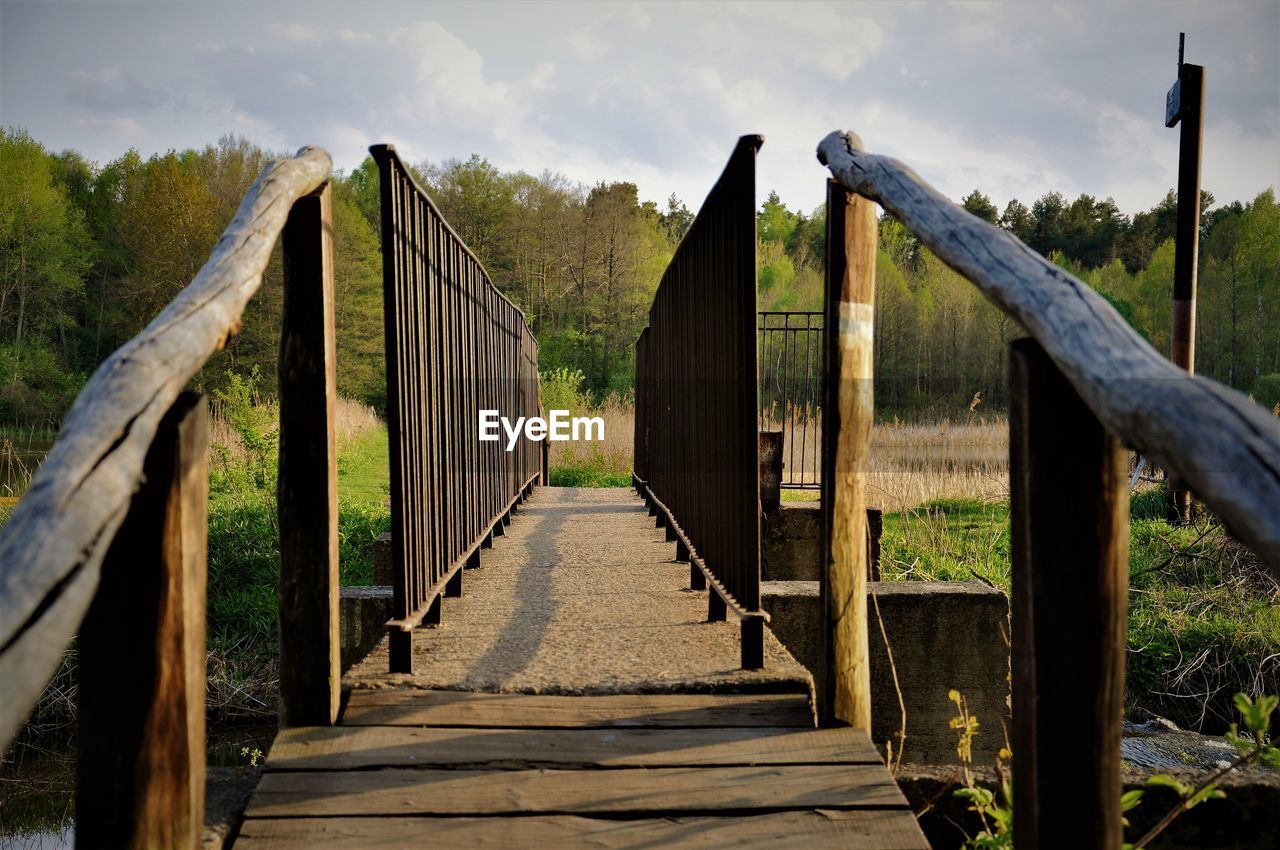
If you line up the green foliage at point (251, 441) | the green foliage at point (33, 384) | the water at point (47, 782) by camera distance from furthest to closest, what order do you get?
the green foliage at point (33, 384) → the green foliage at point (251, 441) → the water at point (47, 782)

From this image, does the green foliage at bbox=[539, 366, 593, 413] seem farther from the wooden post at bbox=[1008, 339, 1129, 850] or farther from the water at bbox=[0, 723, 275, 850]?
the wooden post at bbox=[1008, 339, 1129, 850]

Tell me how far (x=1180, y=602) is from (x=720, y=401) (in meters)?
5.68

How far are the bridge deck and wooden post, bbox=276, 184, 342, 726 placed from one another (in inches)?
4.7

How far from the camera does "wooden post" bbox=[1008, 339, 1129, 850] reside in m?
1.21

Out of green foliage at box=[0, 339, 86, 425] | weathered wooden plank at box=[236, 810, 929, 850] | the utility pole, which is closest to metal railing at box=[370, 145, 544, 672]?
weathered wooden plank at box=[236, 810, 929, 850]

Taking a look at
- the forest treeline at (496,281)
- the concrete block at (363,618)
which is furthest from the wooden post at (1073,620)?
the forest treeline at (496,281)

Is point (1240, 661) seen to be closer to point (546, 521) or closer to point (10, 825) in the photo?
point (546, 521)

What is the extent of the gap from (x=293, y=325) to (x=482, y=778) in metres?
1.20

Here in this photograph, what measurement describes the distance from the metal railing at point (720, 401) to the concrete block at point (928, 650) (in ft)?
2.27

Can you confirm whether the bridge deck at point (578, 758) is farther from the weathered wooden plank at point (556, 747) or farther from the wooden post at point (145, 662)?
the wooden post at point (145, 662)

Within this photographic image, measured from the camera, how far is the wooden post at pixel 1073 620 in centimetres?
121

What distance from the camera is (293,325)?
2.27 m

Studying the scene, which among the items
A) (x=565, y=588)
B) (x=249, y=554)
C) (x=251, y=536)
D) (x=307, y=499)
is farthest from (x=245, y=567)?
(x=307, y=499)

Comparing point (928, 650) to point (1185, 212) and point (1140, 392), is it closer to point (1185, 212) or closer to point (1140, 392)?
point (1140, 392)
